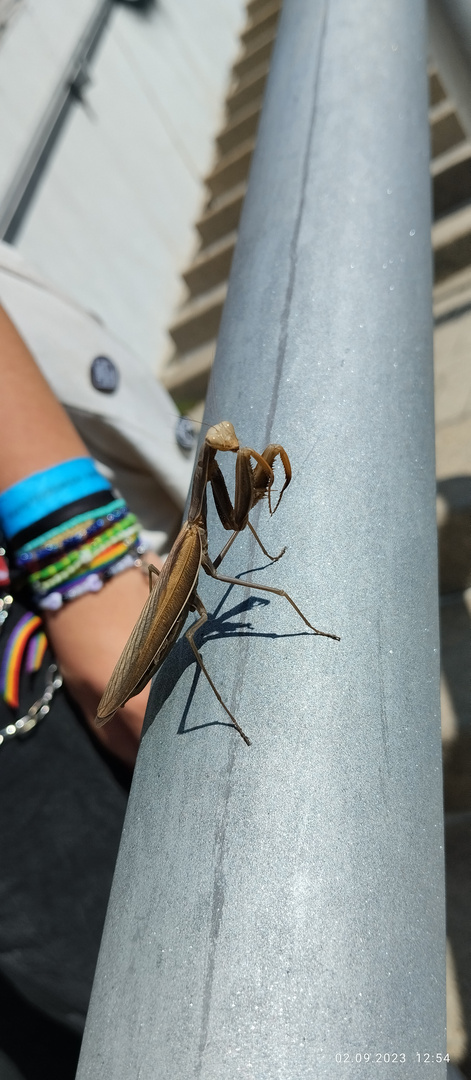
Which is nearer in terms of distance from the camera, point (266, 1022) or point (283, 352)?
point (266, 1022)

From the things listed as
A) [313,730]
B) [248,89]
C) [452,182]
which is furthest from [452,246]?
[248,89]

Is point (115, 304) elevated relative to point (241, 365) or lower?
lower

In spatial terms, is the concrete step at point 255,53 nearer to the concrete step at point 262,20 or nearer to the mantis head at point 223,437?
the concrete step at point 262,20

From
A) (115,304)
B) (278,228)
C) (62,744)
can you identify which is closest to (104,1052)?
(62,744)

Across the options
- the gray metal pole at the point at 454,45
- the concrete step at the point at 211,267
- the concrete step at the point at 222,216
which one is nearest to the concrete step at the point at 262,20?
the concrete step at the point at 222,216

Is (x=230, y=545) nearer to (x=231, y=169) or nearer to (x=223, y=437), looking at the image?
(x=223, y=437)

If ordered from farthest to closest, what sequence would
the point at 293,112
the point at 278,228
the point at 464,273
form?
1. the point at 464,273
2. the point at 293,112
3. the point at 278,228

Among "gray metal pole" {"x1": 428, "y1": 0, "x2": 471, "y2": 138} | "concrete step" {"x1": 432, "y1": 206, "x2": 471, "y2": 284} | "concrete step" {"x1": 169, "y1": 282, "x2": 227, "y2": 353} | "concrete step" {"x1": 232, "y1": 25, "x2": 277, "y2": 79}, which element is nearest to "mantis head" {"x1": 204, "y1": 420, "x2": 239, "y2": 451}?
"gray metal pole" {"x1": 428, "y1": 0, "x2": 471, "y2": 138}

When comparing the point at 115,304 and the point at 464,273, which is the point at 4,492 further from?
the point at 115,304
